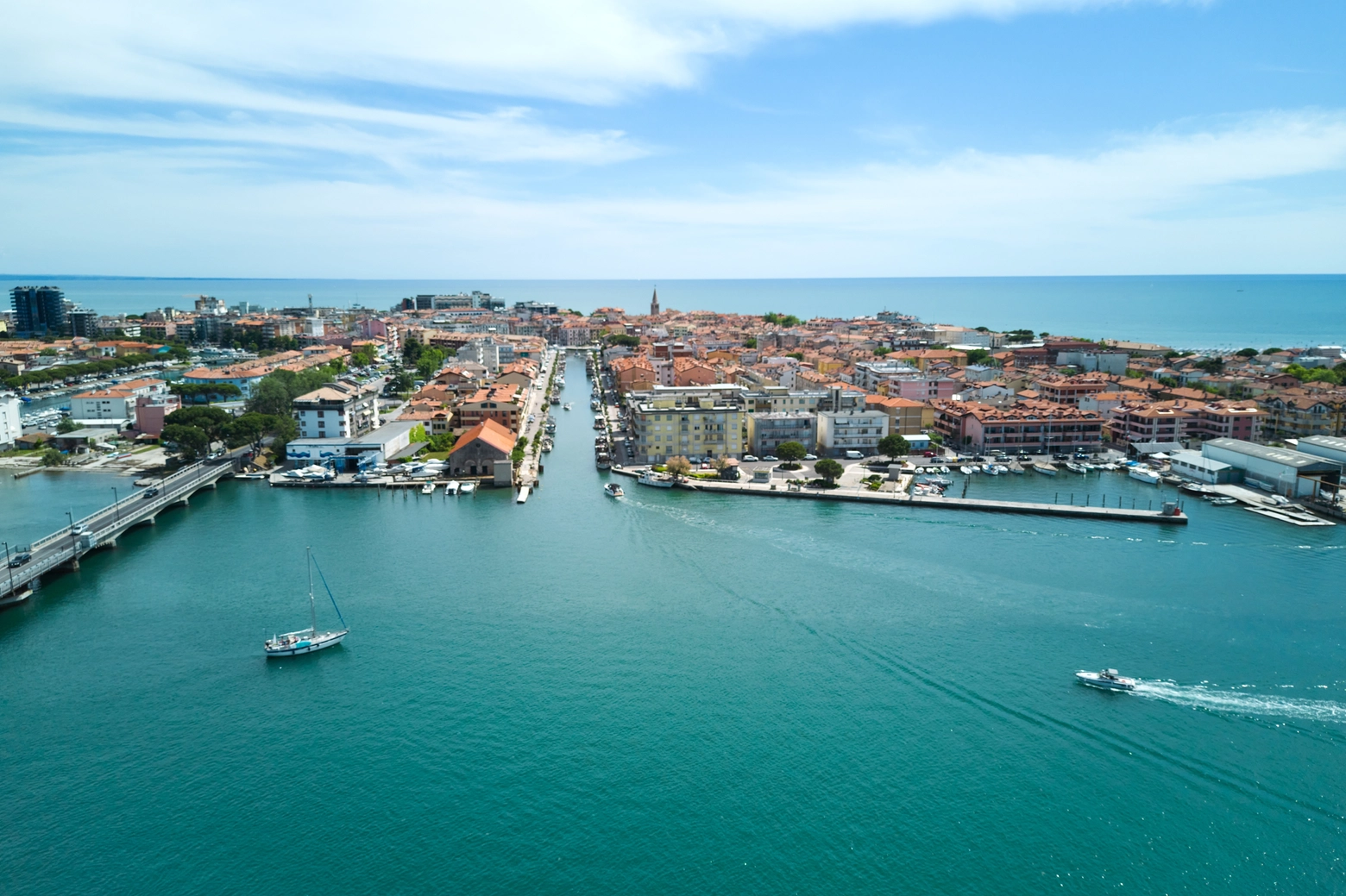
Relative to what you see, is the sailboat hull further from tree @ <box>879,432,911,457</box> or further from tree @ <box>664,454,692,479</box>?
tree @ <box>879,432,911,457</box>

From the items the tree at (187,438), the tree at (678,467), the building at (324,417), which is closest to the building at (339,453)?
the building at (324,417)

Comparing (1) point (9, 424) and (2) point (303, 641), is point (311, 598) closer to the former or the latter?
(2) point (303, 641)

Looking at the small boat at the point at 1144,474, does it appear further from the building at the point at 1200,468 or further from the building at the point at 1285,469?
the building at the point at 1285,469

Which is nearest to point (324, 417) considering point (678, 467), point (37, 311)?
point (678, 467)

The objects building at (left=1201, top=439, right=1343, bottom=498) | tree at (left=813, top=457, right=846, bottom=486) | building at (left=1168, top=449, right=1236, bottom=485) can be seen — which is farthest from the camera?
building at (left=1168, top=449, right=1236, bottom=485)

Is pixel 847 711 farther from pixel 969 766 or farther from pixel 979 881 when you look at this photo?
pixel 979 881

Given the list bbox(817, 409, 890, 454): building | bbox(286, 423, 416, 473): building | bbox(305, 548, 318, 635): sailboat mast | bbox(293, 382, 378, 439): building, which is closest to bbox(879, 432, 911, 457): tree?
bbox(817, 409, 890, 454): building

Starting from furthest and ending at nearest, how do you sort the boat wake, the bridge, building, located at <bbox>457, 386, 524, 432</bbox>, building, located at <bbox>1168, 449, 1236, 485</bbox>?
1. building, located at <bbox>457, 386, 524, 432</bbox>
2. building, located at <bbox>1168, 449, 1236, 485</bbox>
3. the bridge
4. the boat wake
